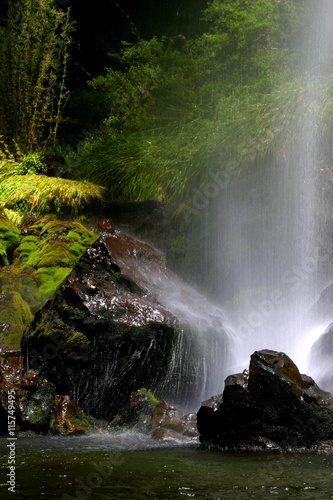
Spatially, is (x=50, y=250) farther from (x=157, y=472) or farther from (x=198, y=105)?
(x=198, y=105)

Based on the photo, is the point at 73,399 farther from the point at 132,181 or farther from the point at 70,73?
the point at 70,73

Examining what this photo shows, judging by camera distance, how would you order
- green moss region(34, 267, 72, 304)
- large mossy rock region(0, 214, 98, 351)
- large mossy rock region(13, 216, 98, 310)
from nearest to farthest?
large mossy rock region(0, 214, 98, 351) → green moss region(34, 267, 72, 304) → large mossy rock region(13, 216, 98, 310)

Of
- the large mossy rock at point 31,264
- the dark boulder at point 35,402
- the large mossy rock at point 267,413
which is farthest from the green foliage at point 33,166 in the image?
the large mossy rock at point 267,413

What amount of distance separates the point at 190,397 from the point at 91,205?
13.7 feet

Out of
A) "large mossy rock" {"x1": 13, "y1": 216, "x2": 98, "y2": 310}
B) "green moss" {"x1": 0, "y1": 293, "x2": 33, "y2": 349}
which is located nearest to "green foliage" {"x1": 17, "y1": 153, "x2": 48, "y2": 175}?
"large mossy rock" {"x1": 13, "y1": 216, "x2": 98, "y2": 310}

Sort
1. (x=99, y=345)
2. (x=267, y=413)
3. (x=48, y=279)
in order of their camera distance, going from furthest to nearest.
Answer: (x=48, y=279) → (x=99, y=345) → (x=267, y=413)

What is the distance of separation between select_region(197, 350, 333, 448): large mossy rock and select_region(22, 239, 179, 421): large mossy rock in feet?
3.67

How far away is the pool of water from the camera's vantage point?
182 centimetres

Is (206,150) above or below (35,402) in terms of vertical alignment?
above

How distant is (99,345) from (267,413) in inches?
66.4

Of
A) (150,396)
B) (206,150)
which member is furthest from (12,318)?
(206,150)

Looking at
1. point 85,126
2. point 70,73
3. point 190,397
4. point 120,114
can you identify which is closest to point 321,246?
point 190,397

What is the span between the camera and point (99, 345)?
13.5 ft

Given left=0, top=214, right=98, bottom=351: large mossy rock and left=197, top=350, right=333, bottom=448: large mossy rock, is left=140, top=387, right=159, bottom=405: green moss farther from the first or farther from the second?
left=0, top=214, right=98, bottom=351: large mossy rock
